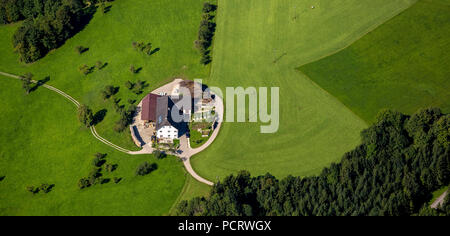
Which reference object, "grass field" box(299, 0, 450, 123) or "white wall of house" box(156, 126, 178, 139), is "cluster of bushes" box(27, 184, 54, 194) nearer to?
"white wall of house" box(156, 126, 178, 139)

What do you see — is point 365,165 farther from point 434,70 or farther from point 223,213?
point 434,70

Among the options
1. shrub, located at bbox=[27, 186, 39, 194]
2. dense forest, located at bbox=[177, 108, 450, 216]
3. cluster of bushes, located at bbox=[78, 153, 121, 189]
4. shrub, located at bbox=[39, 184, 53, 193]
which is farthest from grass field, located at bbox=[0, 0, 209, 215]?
dense forest, located at bbox=[177, 108, 450, 216]

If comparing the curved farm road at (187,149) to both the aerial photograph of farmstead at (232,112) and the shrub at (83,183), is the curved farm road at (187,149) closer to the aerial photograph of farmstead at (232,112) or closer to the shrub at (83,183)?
the aerial photograph of farmstead at (232,112)

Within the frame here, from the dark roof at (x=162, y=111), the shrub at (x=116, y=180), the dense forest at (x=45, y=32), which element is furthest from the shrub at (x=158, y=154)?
the dense forest at (x=45, y=32)

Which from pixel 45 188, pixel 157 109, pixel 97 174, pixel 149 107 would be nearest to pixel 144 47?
pixel 149 107

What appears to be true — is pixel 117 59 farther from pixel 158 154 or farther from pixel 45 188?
pixel 45 188
